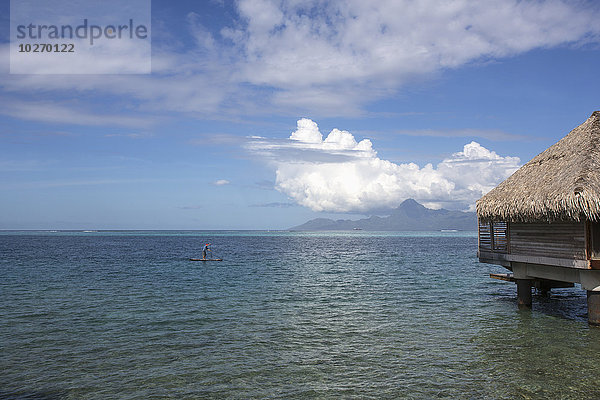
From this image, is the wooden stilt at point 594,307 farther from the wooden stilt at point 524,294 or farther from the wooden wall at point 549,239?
the wooden stilt at point 524,294

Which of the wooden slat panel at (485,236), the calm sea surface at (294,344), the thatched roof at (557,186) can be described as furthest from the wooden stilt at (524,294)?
the thatched roof at (557,186)

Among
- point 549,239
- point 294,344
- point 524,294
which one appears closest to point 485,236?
point 524,294

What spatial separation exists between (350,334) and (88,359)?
29.3 feet

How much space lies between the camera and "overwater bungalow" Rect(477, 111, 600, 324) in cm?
1546

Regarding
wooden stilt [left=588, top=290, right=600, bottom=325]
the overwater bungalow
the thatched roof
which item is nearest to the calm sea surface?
wooden stilt [left=588, top=290, right=600, bottom=325]

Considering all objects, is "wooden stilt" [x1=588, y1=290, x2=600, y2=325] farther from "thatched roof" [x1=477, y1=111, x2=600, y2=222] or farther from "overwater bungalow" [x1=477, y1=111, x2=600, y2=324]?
"thatched roof" [x1=477, y1=111, x2=600, y2=222]

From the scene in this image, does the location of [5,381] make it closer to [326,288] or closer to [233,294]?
[233,294]

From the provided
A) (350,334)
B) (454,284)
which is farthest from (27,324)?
(454,284)

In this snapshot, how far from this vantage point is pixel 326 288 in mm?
30500

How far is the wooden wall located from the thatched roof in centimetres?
88

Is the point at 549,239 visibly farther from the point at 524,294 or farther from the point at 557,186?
the point at 524,294

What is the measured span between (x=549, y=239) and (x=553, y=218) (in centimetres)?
180

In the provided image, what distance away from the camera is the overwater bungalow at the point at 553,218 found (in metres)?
15.5

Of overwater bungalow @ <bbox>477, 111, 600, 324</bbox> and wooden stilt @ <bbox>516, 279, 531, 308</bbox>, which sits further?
wooden stilt @ <bbox>516, 279, 531, 308</bbox>
